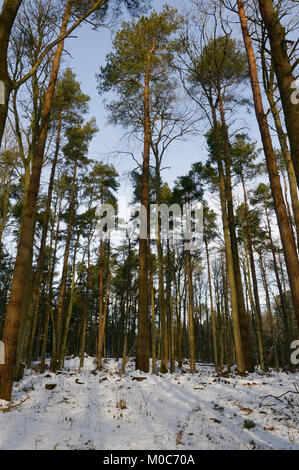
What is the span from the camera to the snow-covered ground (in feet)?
10.8

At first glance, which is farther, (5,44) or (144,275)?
(144,275)

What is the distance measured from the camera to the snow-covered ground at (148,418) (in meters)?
3.29

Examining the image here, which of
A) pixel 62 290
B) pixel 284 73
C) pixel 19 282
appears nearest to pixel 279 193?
pixel 284 73

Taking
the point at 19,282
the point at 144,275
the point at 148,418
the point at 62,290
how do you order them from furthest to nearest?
the point at 62,290 → the point at 144,275 → the point at 19,282 → the point at 148,418

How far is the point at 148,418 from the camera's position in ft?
14.2

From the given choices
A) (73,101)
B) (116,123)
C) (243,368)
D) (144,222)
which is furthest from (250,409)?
(73,101)

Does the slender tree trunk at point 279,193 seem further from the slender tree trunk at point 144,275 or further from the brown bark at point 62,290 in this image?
the brown bark at point 62,290

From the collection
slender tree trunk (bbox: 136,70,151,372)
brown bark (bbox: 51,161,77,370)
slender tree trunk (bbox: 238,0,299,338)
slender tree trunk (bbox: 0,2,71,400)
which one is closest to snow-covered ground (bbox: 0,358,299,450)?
slender tree trunk (bbox: 0,2,71,400)

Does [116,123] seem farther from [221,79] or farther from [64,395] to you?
[64,395]

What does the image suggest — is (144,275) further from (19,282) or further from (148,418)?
(148,418)

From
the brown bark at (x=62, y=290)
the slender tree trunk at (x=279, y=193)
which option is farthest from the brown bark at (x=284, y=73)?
the brown bark at (x=62, y=290)

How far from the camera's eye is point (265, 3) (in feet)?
14.8

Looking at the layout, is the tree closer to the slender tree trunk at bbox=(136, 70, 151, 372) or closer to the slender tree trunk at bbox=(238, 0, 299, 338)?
the slender tree trunk at bbox=(136, 70, 151, 372)

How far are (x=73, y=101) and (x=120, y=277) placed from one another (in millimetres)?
13250
